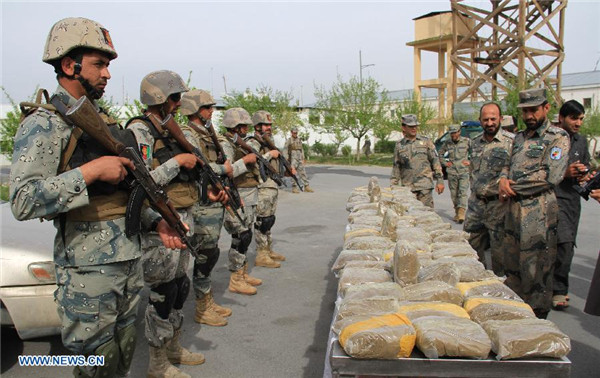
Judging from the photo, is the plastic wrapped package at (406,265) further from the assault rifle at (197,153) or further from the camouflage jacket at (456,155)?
the camouflage jacket at (456,155)

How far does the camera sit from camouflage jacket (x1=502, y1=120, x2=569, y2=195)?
4.09 meters

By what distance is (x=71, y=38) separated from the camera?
7.38ft

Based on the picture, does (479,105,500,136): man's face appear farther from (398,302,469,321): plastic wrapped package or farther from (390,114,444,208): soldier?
(398,302,469,321): plastic wrapped package

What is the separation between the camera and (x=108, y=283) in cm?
230

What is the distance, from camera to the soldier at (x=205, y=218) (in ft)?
14.5

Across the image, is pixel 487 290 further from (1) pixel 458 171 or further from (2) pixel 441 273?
(1) pixel 458 171

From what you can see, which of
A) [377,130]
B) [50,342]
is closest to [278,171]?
[50,342]

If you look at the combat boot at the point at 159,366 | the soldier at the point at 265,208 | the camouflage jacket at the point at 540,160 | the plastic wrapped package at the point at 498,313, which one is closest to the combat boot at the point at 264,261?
the soldier at the point at 265,208

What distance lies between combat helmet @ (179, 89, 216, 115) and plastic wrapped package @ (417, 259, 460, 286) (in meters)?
2.73

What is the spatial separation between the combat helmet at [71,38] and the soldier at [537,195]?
3.58 meters

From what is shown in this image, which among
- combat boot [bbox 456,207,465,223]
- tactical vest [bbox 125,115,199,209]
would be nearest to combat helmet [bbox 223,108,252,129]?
tactical vest [bbox 125,115,199,209]

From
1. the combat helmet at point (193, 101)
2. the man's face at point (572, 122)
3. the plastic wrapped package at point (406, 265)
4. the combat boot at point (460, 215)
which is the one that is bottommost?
the combat boot at point (460, 215)

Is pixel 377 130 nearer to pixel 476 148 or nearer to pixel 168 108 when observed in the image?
pixel 476 148

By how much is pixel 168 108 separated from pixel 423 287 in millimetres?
2337
